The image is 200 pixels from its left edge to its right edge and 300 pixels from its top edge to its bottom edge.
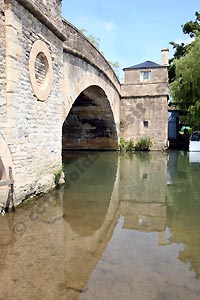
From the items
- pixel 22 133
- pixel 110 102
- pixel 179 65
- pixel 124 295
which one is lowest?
pixel 124 295

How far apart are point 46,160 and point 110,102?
9770 millimetres

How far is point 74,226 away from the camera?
5.05m

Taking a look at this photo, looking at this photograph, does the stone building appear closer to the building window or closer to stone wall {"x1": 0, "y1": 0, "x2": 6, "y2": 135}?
the building window

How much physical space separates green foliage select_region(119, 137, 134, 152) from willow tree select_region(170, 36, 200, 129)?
3.88 meters

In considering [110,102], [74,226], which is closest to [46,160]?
[74,226]

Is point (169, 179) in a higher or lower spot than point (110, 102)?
lower

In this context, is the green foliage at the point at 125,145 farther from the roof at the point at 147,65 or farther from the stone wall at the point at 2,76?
the stone wall at the point at 2,76

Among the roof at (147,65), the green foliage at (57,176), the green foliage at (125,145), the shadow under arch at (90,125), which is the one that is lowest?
the green foliage at (57,176)

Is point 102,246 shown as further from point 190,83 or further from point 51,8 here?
point 190,83

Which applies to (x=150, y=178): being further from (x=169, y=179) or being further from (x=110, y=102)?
(x=110, y=102)

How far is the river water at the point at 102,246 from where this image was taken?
10.1ft

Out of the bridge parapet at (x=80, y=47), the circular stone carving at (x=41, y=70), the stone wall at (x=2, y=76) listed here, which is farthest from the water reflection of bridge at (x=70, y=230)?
the bridge parapet at (x=80, y=47)

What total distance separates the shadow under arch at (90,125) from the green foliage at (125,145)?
1.19 ft

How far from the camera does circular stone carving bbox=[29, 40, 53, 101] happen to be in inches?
257
